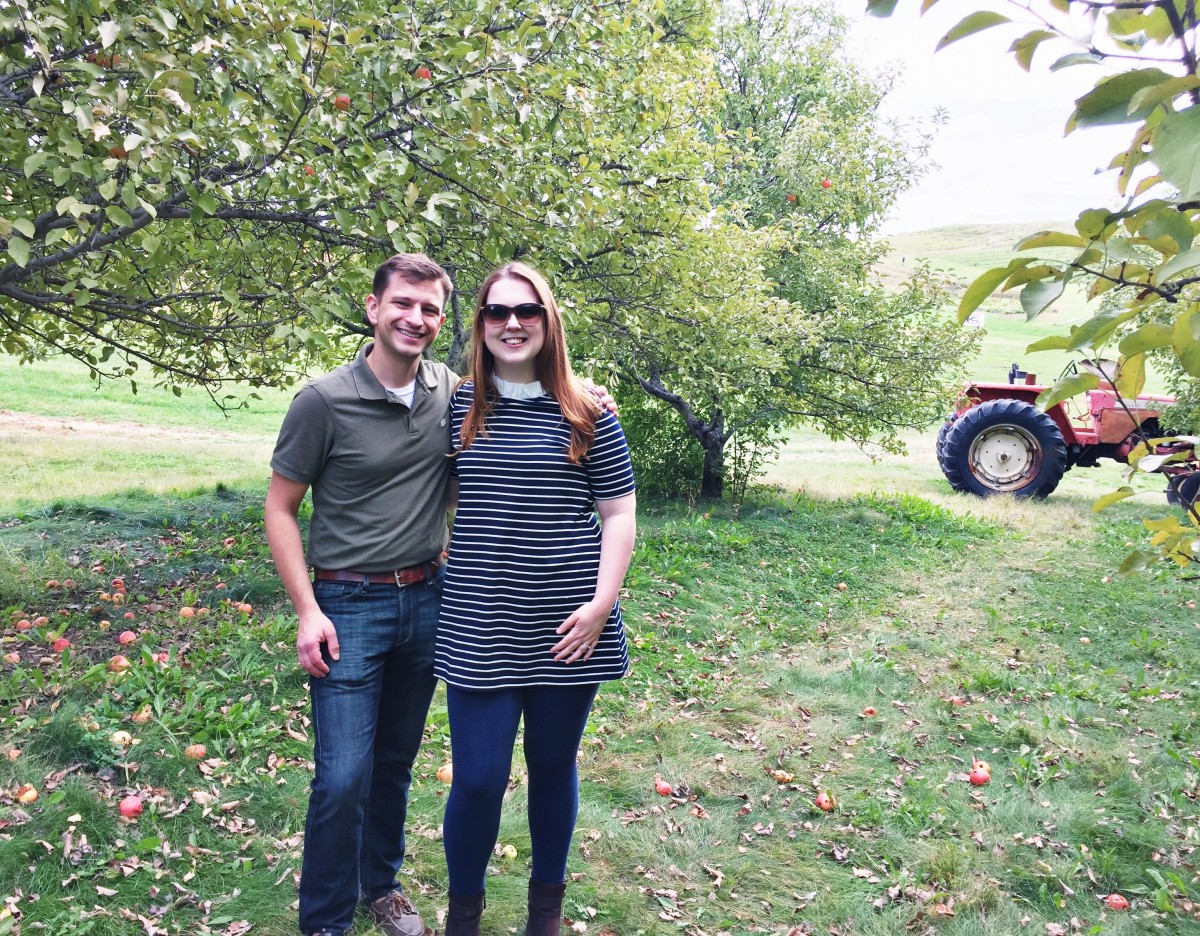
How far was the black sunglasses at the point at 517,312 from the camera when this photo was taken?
2.55 m

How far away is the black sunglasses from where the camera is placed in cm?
255

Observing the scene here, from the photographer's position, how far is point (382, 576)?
2.64 metres

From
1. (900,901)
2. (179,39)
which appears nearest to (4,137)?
(179,39)

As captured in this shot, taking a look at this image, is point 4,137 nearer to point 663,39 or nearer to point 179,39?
point 179,39

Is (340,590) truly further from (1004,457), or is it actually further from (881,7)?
(1004,457)

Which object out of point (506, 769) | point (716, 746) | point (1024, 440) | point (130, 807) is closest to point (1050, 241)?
point (506, 769)

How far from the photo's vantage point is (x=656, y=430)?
1197 centimetres

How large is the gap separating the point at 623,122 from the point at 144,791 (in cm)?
535

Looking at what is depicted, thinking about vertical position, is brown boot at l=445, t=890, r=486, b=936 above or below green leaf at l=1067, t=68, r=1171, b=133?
below

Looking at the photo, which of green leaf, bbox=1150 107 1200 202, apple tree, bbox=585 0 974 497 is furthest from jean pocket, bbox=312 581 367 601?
apple tree, bbox=585 0 974 497

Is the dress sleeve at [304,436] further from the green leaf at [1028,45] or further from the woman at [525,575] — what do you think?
the green leaf at [1028,45]

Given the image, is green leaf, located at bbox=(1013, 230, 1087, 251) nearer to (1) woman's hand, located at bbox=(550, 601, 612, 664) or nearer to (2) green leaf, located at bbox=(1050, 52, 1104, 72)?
(2) green leaf, located at bbox=(1050, 52, 1104, 72)

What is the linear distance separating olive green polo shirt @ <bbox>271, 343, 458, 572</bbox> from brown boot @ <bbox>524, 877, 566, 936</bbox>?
1.08 metres

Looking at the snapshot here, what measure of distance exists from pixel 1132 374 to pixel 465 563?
5.59 ft
